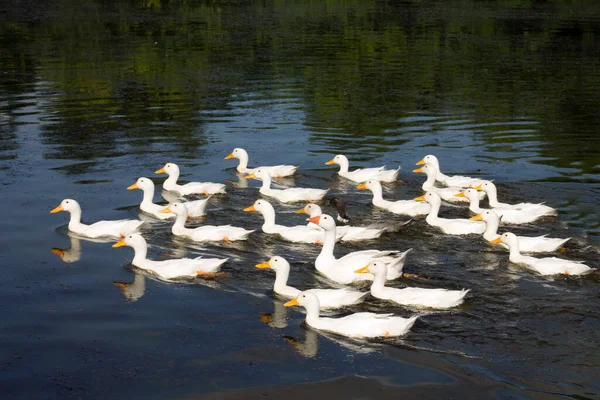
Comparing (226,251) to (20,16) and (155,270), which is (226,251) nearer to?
(155,270)

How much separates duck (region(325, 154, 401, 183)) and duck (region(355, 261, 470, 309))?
6.24 m

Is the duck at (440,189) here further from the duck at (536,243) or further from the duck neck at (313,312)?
the duck neck at (313,312)

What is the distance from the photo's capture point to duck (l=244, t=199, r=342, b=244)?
53.0 feet

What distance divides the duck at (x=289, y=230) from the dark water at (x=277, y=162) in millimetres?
257

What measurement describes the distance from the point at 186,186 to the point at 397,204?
440cm

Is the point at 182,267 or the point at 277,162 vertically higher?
the point at 277,162

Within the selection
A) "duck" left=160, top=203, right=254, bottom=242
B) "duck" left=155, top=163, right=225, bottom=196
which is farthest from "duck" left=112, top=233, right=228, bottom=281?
"duck" left=155, top=163, right=225, bottom=196

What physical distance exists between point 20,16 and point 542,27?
2900cm

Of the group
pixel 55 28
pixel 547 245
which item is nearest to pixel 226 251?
pixel 547 245

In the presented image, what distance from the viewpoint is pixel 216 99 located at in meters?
29.9

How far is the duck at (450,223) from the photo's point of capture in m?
16.6

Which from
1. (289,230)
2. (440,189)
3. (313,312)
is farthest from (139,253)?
(440,189)

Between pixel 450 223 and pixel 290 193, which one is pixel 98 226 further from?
pixel 450 223

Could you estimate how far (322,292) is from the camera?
13.2 meters
